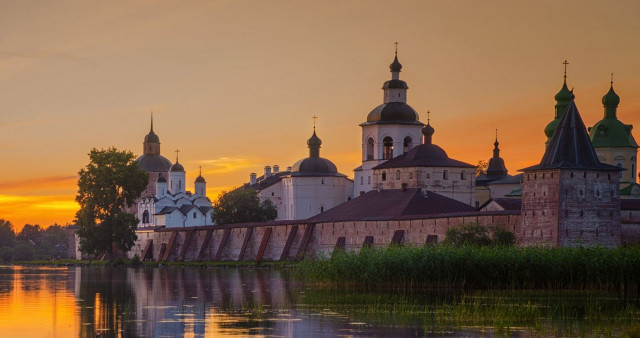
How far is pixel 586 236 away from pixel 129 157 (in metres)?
33.1

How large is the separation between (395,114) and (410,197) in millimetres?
14390

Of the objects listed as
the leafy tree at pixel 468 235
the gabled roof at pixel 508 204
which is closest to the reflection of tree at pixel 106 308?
the leafy tree at pixel 468 235

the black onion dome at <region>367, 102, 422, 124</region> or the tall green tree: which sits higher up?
the black onion dome at <region>367, 102, 422, 124</region>

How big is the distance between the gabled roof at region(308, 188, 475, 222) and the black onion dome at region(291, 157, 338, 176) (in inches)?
603

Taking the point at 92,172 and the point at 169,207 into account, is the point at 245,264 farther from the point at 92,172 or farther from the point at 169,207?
the point at 169,207

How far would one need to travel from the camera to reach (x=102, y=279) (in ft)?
146

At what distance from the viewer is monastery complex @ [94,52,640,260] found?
41.8m

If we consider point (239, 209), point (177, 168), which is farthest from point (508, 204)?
point (177, 168)

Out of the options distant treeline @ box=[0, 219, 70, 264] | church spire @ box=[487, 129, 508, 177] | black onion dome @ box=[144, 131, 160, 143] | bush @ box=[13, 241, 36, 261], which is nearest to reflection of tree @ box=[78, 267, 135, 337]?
church spire @ box=[487, 129, 508, 177]

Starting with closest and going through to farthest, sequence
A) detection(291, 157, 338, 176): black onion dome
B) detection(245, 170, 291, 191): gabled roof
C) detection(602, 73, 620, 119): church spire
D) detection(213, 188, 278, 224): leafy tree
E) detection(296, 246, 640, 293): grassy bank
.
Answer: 1. detection(296, 246, 640, 293): grassy bank
2. detection(602, 73, 620, 119): church spire
3. detection(213, 188, 278, 224): leafy tree
4. detection(291, 157, 338, 176): black onion dome
5. detection(245, 170, 291, 191): gabled roof

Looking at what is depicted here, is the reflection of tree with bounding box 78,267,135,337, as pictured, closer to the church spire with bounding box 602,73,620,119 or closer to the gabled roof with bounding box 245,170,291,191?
the church spire with bounding box 602,73,620,119

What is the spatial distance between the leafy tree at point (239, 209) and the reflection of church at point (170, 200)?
1509 cm

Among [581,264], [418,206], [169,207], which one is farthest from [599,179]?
[169,207]

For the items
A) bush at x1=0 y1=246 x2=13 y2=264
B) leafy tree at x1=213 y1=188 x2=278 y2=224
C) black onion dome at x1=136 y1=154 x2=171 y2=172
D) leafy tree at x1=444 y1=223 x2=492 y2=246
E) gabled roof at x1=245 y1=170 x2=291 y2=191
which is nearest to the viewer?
leafy tree at x1=444 y1=223 x2=492 y2=246
